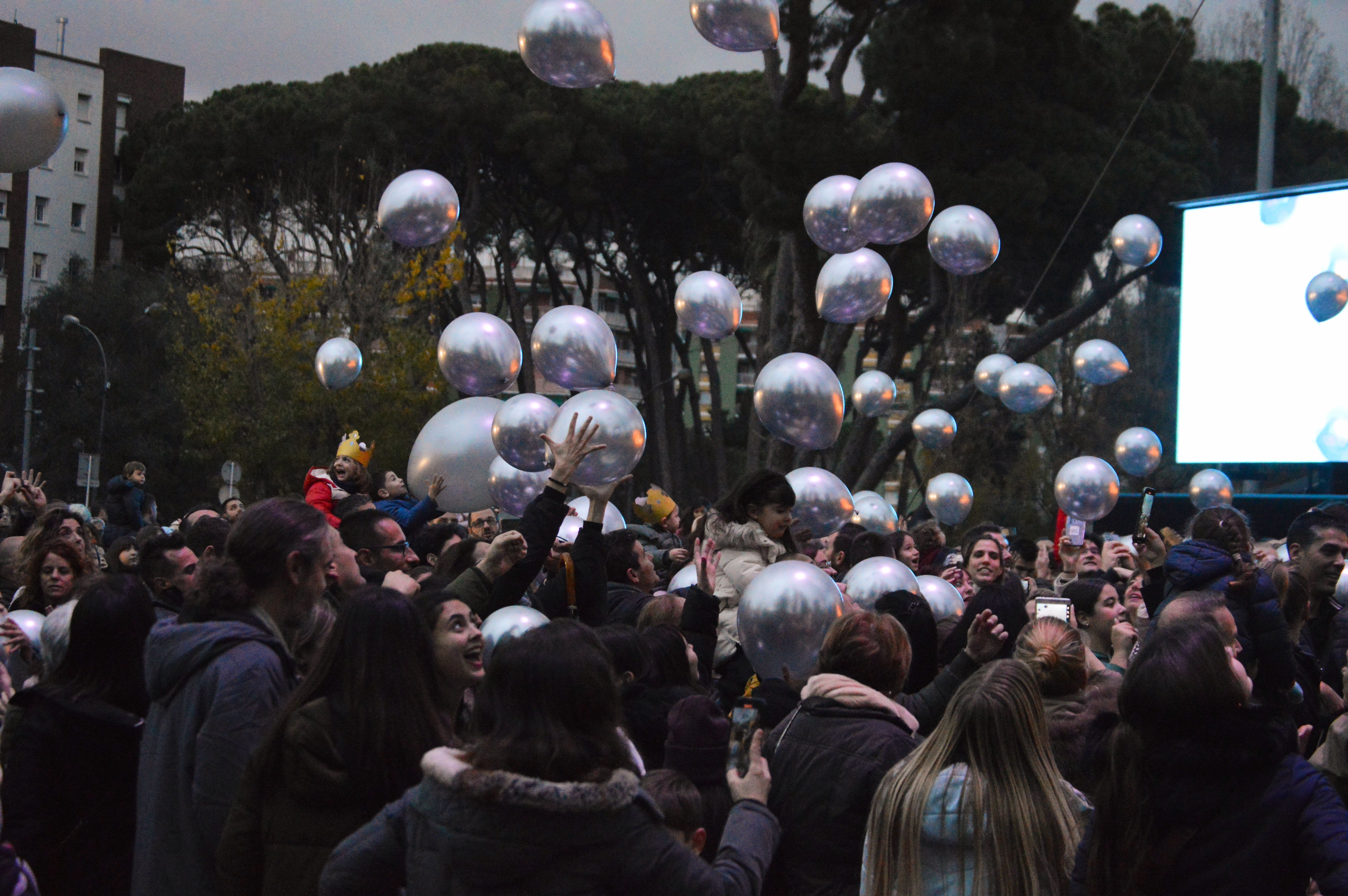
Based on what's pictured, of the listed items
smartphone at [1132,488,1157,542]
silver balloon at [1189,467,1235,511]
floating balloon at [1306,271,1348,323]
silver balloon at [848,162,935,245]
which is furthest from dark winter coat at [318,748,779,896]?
floating balloon at [1306,271,1348,323]

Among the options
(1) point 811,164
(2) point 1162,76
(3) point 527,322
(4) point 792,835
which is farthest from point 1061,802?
(3) point 527,322

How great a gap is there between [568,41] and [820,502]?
94.0 inches

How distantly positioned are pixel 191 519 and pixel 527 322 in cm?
2404

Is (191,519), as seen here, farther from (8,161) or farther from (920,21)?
(920,21)

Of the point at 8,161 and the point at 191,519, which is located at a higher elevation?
the point at 8,161

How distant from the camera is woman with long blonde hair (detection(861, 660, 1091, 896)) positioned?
2568 mm

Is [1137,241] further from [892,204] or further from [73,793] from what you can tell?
[73,793]

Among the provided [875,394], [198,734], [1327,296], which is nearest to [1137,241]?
[1327,296]

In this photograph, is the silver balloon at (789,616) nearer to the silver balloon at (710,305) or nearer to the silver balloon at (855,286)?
the silver balloon at (855,286)

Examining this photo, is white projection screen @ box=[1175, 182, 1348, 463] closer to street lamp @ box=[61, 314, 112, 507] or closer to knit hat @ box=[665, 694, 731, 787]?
knit hat @ box=[665, 694, 731, 787]

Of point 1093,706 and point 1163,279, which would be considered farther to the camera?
point 1163,279

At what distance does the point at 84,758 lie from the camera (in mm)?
3037

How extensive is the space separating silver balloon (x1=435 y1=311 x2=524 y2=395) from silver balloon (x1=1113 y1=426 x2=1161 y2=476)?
20.1ft

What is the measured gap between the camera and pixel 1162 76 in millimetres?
21594
